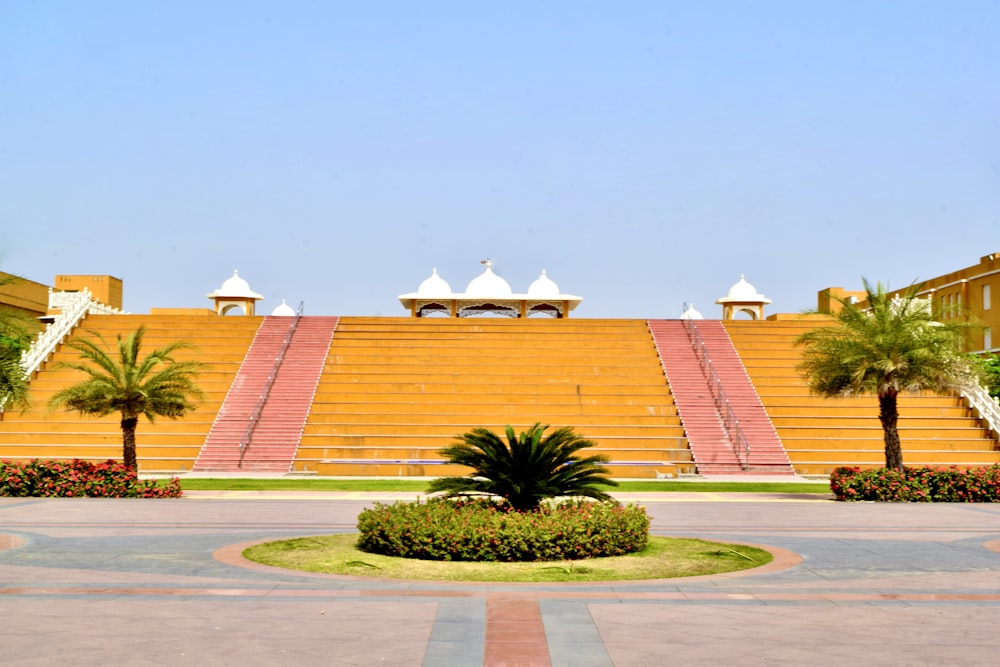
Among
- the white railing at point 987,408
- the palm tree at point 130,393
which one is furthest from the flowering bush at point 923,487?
the palm tree at point 130,393

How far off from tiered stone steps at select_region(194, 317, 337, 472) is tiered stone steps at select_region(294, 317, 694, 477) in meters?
0.65

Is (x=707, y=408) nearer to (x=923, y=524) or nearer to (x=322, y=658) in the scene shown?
(x=923, y=524)

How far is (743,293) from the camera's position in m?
64.9

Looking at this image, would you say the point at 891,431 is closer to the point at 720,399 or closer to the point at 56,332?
the point at 720,399

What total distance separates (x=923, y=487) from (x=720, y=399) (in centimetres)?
1553

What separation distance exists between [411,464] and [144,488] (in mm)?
11097

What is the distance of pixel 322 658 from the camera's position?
873 centimetres

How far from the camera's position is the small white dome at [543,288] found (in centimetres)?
5864

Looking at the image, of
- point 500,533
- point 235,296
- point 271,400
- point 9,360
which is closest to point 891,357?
point 500,533

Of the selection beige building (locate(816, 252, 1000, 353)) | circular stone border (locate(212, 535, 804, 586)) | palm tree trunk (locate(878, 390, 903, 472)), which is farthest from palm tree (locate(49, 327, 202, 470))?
beige building (locate(816, 252, 1000, 353))

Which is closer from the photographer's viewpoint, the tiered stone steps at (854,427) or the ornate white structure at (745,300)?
the tiered stone steps at (854,427)

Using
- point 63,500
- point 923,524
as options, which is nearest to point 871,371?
point 923,524

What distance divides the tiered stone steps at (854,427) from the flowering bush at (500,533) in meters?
23.0

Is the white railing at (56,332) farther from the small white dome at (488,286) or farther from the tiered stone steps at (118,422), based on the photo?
the small white dome at (488,286)
